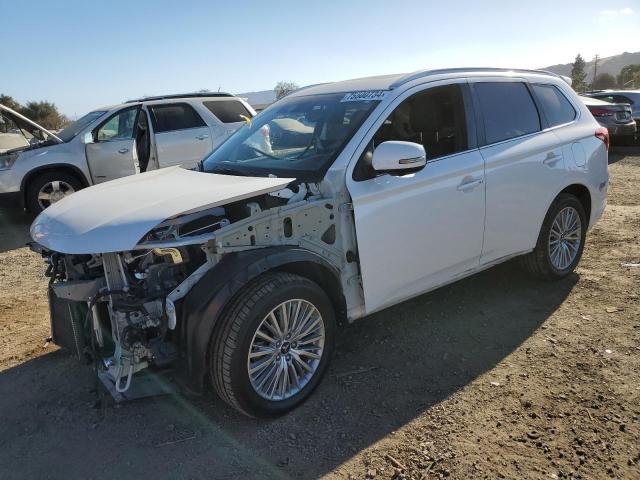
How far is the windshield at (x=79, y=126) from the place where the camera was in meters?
8.31

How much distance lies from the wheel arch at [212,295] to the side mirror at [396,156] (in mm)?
773

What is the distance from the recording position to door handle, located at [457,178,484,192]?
3.77m

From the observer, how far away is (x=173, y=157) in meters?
8.28

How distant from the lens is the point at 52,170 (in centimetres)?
809

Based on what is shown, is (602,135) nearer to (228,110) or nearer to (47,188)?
(228,110)

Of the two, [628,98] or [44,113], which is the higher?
[44,113]

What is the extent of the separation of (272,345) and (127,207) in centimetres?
114

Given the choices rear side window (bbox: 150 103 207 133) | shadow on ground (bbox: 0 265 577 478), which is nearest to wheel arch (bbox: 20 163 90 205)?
rear side window (bbox: 150 103 207 133)

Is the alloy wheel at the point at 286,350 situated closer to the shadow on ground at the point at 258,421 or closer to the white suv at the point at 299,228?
the white suv at the point at 299,228

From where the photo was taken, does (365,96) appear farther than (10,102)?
No

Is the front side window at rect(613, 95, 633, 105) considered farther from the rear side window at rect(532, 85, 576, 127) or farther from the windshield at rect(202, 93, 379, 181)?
the windshield at rect(202, 93, 379, 181)

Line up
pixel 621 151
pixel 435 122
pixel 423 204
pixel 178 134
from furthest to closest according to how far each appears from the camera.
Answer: pixel 621 151 < pixel 178 134 < pixel 435 122 < pixel 423 204

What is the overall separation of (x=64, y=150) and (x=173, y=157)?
1.63 metres

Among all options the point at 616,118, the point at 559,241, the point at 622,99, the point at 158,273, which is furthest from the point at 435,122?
the point at 622,99
